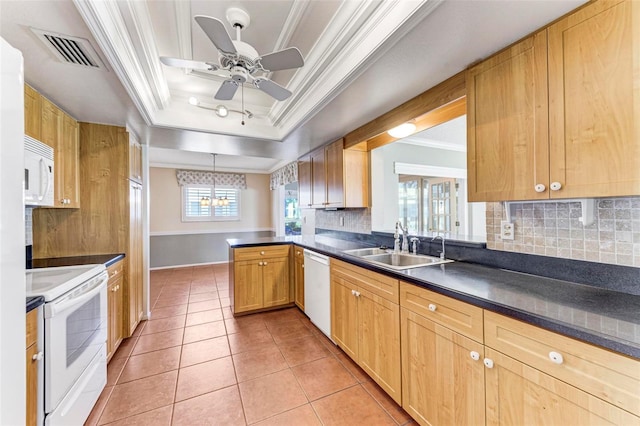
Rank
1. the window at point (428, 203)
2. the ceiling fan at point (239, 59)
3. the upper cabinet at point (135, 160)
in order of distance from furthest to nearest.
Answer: the window at point (428, 203)
the upper cabinet at point (135, 160)
the ceiling fan at point (239, 59)

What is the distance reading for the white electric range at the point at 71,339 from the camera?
4.34ft

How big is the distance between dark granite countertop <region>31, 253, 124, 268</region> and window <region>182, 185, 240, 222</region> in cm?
343

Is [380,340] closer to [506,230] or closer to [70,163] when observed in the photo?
[506,230]

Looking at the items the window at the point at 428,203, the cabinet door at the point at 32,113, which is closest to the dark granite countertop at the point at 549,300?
the cabinet door at the point at 32,113

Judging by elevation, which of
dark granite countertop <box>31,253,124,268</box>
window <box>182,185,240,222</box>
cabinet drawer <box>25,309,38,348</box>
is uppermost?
window <box>182,185,240,222</box>

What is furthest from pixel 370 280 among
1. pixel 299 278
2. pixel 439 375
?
pixel 299 278

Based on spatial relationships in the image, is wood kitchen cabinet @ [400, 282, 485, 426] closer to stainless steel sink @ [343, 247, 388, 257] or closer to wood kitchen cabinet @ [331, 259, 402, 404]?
wood kitchen cabinet @ [331, 259, 402, 404]

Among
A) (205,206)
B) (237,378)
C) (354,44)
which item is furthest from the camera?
(205,206)

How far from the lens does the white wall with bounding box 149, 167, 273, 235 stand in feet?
18.6

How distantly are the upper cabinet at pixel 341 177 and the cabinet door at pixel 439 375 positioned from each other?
1626mm

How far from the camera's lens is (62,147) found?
2174 mm

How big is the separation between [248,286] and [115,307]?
1.28 meters

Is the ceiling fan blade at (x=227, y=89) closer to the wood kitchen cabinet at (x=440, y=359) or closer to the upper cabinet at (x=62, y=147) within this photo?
the upper cabinet at (x=62, y=147)

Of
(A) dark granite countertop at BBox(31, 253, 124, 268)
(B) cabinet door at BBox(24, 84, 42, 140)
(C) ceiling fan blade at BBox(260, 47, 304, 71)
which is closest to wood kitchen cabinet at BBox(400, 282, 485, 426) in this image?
(C) ceiling fan blade at BBox(260, 47, 304, 71)
